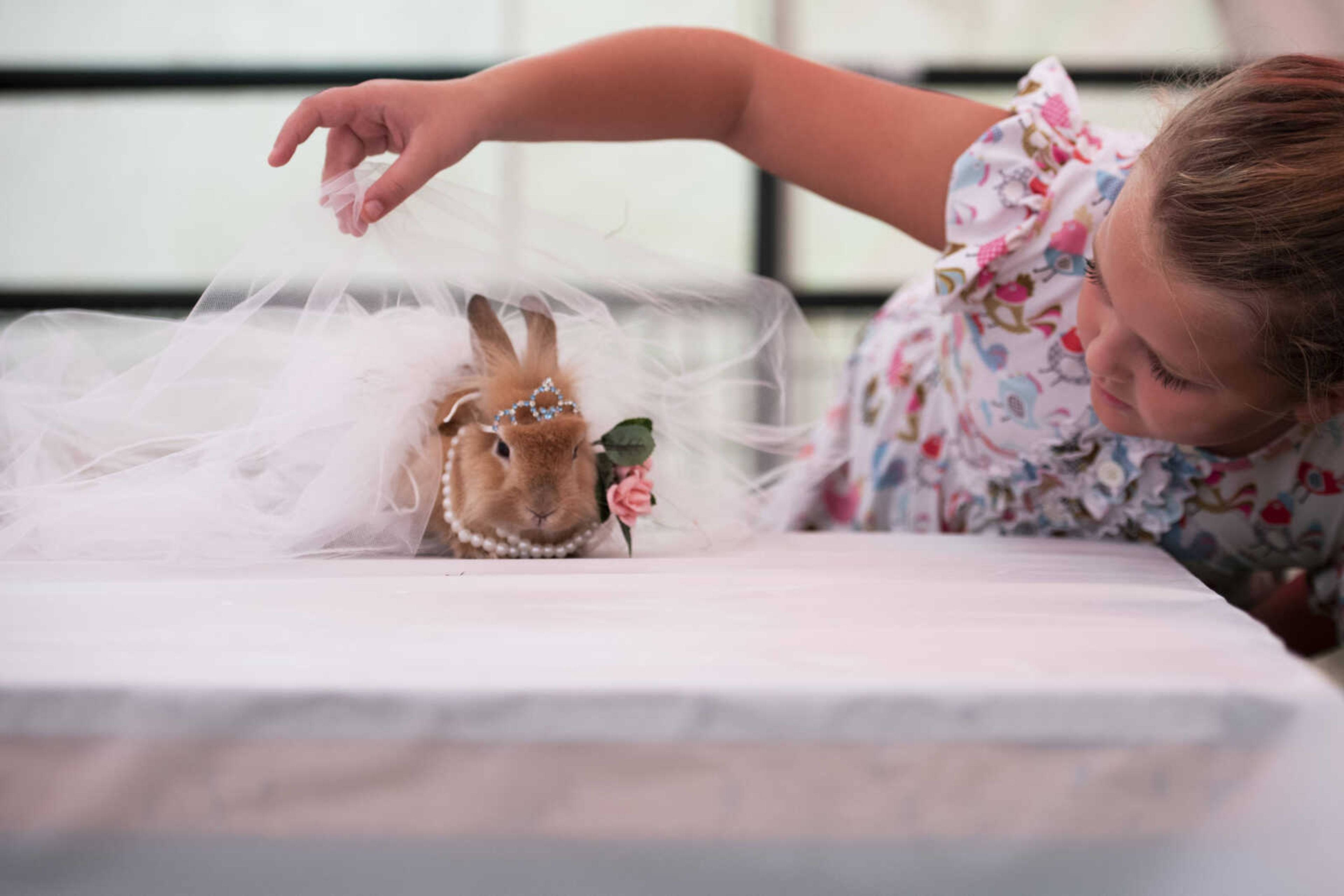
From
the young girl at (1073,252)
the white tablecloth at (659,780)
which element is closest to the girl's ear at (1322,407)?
the young girl at (1073,252)

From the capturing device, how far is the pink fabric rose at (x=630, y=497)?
67 centimetres

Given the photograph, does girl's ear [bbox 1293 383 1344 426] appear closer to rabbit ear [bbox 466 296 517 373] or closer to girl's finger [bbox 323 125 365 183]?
rabbit ear [bbox 466 296 517 373]

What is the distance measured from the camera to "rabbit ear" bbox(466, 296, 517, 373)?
69 centimetres

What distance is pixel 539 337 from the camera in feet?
2.28

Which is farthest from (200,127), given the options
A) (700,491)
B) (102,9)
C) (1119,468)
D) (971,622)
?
(971,622)

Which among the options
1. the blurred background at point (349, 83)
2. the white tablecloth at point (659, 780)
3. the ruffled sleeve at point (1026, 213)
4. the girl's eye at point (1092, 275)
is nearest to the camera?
the white tablecloth at point (659, 780)

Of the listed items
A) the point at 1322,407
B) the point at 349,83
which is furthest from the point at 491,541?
the point at 349,83

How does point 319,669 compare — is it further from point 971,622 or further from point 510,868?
point 971,622

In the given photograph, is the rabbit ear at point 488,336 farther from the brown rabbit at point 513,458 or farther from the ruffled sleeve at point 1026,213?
the ruffled sleeve at point 1026,213

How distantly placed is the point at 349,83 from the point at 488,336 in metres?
1.82

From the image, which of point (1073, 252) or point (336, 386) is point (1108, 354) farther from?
point (336, 386)

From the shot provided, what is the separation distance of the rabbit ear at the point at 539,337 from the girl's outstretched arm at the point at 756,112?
0.16m

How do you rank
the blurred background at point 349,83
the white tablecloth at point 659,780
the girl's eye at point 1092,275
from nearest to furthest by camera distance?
the white tablecloth at point 659,780 < the girl's eye at point 1092,275 < the blurred background at point 349,83

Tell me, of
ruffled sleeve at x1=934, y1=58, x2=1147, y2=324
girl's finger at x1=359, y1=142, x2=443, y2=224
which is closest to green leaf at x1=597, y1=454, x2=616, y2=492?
girl's finger at x1=359, y1=142, x2=443, y2=224
